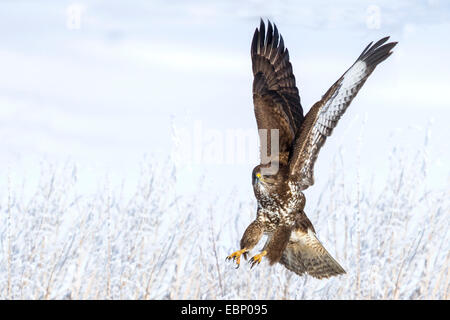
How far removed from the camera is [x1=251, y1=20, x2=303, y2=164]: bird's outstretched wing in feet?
11.6

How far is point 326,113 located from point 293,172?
40 centimetres

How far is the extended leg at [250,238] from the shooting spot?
8.52 feet

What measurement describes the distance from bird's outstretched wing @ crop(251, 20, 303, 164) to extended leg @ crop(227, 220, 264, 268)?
0.69 m

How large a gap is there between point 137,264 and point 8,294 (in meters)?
2.35

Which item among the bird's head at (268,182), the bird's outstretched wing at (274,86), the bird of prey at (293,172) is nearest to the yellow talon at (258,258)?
the bird of prey at (293,172)

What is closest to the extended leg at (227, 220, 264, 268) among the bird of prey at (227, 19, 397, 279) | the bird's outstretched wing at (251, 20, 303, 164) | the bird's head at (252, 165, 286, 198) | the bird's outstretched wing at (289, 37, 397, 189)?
the bird of prey at (227, 19, 397, 279)

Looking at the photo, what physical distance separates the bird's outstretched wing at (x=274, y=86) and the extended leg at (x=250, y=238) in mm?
691


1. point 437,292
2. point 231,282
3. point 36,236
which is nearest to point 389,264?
point 437,292

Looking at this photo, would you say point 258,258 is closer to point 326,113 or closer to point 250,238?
point 250,238

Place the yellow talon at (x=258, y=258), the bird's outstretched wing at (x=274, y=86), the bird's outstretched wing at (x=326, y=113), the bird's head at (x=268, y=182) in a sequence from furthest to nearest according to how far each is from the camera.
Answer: the bird's outstretched wing at (x=274, y=86), the bird's outstretched wing at (x=326, y=113), the yellow talon at (x=258, y=258), the bird's head at (x=268, y=182)

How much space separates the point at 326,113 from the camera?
2961 millimetres

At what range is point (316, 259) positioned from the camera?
3.09 metres

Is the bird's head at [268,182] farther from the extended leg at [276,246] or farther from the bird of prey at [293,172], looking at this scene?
the extended leg at [276,246]

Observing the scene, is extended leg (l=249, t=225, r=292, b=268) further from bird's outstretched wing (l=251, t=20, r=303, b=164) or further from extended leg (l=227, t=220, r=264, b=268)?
bird's outstretched wing (l=251, t=20, r=303, b=164)
